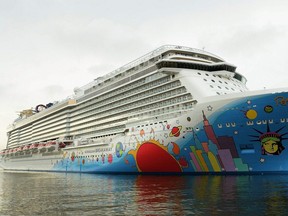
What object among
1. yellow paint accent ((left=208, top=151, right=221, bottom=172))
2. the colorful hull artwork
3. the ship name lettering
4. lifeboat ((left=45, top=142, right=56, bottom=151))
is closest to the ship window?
the colorful hull artwork

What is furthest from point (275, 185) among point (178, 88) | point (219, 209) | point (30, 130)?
point (30, 130)

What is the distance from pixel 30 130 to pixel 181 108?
48278mm

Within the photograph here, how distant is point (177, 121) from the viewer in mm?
28000

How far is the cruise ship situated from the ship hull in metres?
0.07

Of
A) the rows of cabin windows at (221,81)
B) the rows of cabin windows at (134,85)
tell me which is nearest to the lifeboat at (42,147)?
the rows of cabin windows at (134,85)

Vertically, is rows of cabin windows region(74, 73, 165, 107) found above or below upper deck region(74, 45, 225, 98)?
below

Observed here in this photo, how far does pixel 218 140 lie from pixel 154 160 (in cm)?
711

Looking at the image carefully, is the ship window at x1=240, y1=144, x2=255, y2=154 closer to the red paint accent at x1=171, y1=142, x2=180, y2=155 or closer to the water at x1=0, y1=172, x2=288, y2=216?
the red paint accent at x1=171, y1=142, x2=180, y2=155

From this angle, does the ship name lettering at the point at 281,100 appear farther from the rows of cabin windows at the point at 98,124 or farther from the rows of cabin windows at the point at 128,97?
the rows of cabin windows at the point at 98,124

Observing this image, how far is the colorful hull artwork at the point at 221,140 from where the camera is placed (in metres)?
Answer: 24.0

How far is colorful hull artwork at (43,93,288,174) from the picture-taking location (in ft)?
78.8

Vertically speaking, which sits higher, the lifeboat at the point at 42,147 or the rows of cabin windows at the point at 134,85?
the rows of cabin windows at the point at 134,85

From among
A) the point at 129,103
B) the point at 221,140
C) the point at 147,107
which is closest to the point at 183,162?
the point at 221,140

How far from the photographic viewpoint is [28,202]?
1716cm
